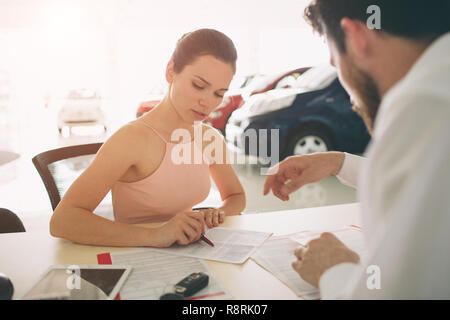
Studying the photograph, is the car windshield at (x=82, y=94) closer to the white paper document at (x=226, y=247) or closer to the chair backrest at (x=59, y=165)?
the chair backrest at (x=59, y=165)

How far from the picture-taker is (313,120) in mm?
4250

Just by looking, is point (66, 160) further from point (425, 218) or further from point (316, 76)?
point (316, 76)

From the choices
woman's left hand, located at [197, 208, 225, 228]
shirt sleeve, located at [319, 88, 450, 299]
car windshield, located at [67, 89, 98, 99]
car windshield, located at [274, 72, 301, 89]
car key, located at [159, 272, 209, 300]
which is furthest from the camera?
car windshield, located at [67, 89, 98, 99]

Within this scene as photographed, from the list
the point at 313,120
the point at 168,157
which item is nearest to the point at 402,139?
the point at 168,157

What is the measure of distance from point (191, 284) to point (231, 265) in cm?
16

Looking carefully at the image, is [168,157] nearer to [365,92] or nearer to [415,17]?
[365,92]

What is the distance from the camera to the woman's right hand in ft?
3.43

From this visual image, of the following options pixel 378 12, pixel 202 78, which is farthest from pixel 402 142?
pixel 202 78

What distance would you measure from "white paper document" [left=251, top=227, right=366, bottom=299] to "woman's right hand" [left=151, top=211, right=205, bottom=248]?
7.0 inches

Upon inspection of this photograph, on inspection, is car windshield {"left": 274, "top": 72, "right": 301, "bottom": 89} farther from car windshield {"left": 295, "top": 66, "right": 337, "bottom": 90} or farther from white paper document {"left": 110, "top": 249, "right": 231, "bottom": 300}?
white paper document {"left": 110, "top": 249, "right": 231, "bottom": 300}

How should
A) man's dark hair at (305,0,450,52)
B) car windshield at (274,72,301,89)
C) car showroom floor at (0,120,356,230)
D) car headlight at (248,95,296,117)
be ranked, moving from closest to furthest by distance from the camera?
man's dark hair at (305,0,450,52) < car showroom floor at (0,120,356,230) < car headlight at (248,95,296,117) < car windshield at (274,72,301,89)

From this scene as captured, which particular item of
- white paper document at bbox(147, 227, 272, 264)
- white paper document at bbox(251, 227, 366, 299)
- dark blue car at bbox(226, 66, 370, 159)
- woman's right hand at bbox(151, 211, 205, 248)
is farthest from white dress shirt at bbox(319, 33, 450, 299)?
dark blue car at bbox(226, 66, 370, 159)

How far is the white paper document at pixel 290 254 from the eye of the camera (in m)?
0.83
